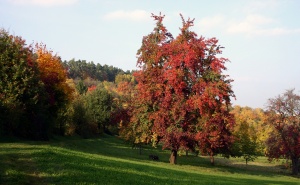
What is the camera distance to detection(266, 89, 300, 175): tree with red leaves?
50.7m

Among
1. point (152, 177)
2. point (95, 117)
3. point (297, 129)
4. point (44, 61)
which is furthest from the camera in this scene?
point (95, 117)

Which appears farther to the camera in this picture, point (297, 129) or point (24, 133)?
point (297, 129)

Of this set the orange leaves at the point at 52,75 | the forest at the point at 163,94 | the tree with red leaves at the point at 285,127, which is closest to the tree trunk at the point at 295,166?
the tree with red leaves at the point at 285,127

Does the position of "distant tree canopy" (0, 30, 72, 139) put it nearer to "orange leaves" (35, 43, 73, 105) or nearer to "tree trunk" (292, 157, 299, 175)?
"orange leaves" (35, 43, 73, 105)

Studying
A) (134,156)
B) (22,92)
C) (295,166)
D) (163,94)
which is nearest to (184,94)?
(163,94)

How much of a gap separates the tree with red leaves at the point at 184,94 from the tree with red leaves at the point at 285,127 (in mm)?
16062

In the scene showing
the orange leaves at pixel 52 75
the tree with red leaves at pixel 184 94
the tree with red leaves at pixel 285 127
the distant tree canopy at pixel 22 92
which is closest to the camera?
the distant tree canopy at pixel 22 92

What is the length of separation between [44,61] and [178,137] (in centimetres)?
2295

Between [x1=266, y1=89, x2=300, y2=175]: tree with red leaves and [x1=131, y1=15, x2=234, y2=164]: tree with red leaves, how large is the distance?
1606cm

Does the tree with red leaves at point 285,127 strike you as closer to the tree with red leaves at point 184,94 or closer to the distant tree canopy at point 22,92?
the tree with red leaves at point 184,94

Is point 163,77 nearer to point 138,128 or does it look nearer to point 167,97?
point 167,97

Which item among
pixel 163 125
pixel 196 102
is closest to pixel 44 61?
pixel 163 125

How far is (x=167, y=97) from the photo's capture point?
36.9 meters

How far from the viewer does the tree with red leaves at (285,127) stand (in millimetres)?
50656
